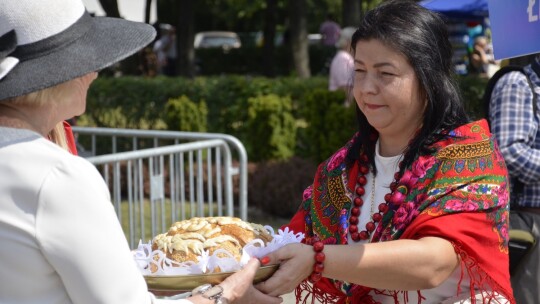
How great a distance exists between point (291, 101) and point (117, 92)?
112 inches

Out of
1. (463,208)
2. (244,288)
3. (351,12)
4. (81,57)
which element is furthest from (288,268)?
(351,12)

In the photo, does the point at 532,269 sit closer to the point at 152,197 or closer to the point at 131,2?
the point at 152,197

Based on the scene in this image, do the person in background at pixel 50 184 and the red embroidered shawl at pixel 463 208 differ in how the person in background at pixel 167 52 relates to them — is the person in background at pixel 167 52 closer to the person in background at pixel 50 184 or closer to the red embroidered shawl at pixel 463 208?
the red embroidered shawl at pixel 463 208

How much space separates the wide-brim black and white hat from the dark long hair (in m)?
1.03

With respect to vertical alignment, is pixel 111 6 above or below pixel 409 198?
below

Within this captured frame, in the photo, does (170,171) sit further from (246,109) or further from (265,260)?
(246,109)

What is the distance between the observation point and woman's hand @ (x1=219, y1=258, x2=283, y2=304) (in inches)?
96.3

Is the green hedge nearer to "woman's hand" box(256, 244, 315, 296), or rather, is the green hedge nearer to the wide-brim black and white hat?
"woman's hand" box(256, 244, 315, 296)

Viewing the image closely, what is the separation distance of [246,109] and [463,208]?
882cm

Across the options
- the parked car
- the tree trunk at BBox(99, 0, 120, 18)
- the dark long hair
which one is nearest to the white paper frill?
the dark long hair

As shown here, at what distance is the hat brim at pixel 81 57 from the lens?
1.92m

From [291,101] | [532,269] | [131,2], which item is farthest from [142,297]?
[131,2]

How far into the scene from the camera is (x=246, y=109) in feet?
37.6

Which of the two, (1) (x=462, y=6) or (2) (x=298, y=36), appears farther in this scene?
(2) (x=298, y=36)
